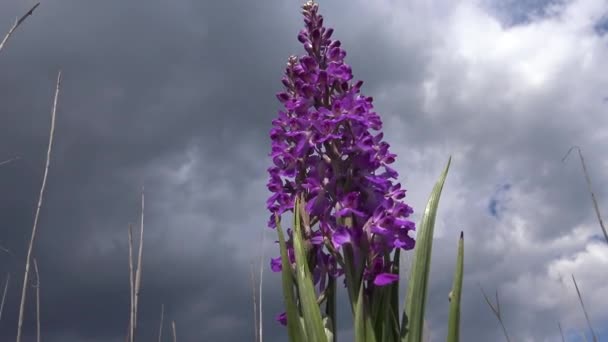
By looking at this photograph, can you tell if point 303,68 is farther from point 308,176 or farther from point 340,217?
point 340,217

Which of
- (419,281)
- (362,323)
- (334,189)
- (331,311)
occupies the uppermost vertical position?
(334,189)

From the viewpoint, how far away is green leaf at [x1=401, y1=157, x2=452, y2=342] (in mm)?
3121

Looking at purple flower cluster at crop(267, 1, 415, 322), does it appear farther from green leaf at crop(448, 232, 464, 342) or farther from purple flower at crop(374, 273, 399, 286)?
green leaf at crop(448, 232, 464, 342)

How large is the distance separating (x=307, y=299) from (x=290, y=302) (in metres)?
0.14

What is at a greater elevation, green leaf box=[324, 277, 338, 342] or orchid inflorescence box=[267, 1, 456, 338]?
orchid inflorescence box=[267, 1, 456, 338]

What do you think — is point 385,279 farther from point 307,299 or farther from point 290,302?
point 290,302

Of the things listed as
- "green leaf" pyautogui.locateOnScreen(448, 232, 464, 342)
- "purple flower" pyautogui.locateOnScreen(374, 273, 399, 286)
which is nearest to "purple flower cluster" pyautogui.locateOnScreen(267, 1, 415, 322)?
"purple flower" pyautogui.locateOnScreen(374, 273, 399, 286)

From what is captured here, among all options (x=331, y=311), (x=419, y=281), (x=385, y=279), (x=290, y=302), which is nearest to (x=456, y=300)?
(x=419, y=281)

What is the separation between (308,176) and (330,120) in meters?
0.37

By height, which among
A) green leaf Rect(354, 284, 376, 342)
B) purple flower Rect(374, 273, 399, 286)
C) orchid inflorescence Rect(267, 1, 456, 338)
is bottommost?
green leaf Rect(354, 284, 376, 342)

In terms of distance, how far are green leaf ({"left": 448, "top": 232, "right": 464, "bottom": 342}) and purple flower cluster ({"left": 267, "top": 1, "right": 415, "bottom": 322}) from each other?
275 mm

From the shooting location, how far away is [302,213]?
322 cm

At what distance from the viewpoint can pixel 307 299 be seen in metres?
2.99

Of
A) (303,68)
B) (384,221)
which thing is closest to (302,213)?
(384,221)
